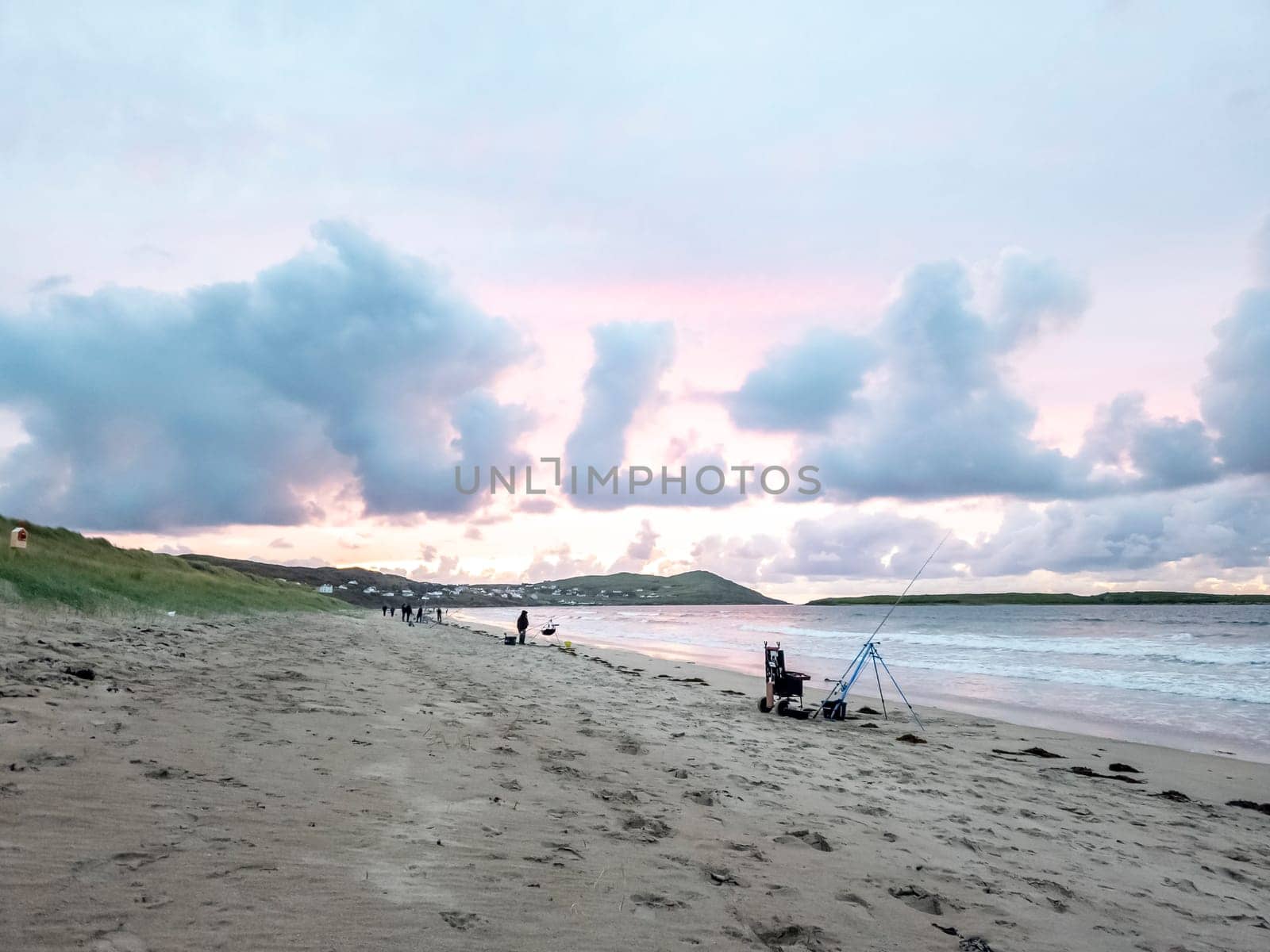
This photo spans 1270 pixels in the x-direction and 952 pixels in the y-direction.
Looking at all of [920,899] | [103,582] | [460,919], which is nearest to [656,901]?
[460,919]

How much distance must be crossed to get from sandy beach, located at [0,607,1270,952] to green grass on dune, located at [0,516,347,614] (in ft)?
31.6

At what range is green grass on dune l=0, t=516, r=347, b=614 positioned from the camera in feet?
56.5

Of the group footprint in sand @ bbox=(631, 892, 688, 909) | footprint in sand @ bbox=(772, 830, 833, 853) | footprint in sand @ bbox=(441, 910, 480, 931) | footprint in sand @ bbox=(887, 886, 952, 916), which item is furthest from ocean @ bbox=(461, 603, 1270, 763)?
footprint in sand @ bbox=(441, 910, 480, 931)

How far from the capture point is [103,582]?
78.2 ft

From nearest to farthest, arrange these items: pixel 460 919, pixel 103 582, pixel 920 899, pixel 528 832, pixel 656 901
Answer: pixel 460 919, pixel 656 901, pixel 920 899, pixel 528 832, pixel 103 582

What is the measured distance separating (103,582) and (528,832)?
25072 mm

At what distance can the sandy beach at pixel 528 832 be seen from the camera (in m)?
3.39

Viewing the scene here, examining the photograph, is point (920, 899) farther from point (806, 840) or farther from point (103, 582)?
point (103, 582)

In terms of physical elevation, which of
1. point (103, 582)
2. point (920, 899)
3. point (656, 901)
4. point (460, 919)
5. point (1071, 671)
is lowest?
point (1071, 671)

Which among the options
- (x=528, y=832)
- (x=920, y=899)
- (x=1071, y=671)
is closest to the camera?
(x=920, y=899)

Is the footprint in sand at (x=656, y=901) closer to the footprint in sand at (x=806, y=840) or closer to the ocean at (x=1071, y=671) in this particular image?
the footprint in sand at (x=806, y=840)

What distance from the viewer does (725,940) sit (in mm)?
3691

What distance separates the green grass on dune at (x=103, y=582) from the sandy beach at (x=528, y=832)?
31.6ft

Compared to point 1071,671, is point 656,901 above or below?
above
